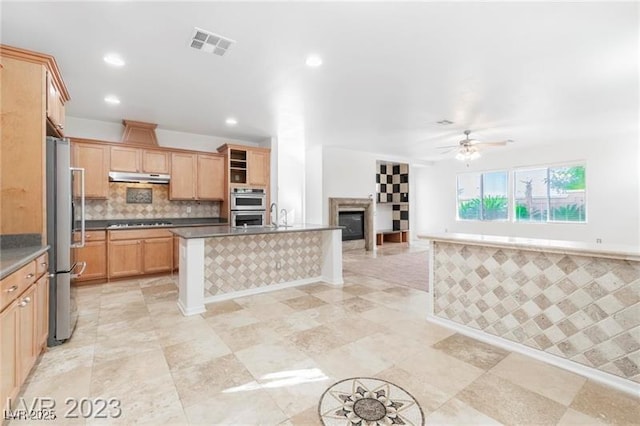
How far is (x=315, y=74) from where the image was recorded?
3.40 meters

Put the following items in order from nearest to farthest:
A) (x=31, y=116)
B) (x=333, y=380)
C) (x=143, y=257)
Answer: (x=333, y=380) → (x=31, y=116) → (x=143, y=257)

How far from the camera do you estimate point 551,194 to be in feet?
25.1

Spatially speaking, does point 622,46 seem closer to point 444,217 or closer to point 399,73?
point 399,73

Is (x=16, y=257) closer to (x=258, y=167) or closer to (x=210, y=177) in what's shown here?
(x=210, y=177)

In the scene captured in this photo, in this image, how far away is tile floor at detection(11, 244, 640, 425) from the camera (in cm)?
179

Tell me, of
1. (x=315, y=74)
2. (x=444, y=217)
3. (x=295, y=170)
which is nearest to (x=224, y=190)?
(x=295, y=170)

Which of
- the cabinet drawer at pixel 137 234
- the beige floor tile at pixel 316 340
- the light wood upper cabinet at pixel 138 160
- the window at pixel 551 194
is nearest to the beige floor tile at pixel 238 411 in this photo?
the beige floor tile at pixel 316 340

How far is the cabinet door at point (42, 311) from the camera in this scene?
2.27m

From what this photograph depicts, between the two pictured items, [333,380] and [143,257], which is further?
[143,257]

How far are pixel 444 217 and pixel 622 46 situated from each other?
7.31 m

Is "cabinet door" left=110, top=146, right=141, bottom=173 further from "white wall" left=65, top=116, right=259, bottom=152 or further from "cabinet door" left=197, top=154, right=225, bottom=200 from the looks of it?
"cabinet door" left=197, top=154, right=225, bottom=200

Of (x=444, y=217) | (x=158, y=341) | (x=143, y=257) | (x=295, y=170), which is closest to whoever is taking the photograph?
(x=158, y=341)

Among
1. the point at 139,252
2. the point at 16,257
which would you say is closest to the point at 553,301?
the point at 16,257

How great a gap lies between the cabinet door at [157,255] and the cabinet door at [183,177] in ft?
2.88
